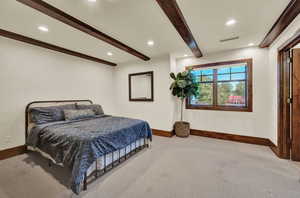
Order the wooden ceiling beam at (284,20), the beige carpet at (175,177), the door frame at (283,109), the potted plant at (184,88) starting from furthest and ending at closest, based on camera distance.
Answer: the potted plant at (184,88), the door frame at (283,109), the wooden ceiling beam at (284,20), the beige carpet at (175,177)

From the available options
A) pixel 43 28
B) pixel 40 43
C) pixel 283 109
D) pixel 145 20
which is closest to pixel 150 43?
pixel 145 20

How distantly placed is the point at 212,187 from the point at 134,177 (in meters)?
1.14

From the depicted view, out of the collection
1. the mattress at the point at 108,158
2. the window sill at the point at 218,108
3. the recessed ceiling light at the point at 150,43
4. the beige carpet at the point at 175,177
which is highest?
the recessed ceiling light at the point at 150,43

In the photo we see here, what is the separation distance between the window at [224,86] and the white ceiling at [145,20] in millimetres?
696

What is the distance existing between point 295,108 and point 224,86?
162cm

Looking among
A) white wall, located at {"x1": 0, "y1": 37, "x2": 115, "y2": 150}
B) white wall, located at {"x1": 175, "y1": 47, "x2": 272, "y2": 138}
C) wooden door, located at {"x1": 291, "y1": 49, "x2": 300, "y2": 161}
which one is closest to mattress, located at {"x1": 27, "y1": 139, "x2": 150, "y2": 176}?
white wall, located at {"x1": 0, "y1": 37, "x2": 115, "y2": 150}

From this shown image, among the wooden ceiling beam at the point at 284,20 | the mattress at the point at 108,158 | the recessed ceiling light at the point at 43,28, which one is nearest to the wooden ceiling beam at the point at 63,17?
the recessed ceiling light at the point at 43,28

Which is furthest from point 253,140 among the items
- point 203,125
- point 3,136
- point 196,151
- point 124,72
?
point 3,136

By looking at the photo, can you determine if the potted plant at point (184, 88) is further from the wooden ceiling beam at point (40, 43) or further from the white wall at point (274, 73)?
the wooden ceiling beam at point (40, 43)

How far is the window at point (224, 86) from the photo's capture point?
3.62m

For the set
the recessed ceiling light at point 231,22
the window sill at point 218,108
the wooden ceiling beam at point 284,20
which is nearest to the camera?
the wooden ceiling beam at point 284,20

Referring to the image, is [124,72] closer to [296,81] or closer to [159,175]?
[159,175]

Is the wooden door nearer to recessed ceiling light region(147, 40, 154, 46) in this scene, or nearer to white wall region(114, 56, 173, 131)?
white wall region(114, 56, 173, 131)

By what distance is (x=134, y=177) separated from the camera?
209 cm
